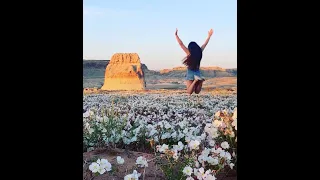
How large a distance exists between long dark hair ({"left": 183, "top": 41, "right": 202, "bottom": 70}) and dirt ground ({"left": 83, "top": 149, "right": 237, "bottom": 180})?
57cm

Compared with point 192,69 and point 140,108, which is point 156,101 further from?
point 192,69

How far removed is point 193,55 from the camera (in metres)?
2.28

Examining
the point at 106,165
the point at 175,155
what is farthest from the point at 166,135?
the point at 106,165

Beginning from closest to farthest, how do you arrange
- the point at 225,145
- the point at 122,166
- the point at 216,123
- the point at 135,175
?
the point at 135,175, the point at 122,166, the point at 225,145, the point at 216,123

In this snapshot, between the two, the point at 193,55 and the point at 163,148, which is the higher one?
the point at 193,55

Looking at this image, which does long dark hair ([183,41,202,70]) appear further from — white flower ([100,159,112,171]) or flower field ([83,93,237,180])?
white flower ([100,159,112,171])

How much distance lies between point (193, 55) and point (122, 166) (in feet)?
2.43

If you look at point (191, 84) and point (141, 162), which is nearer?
point (141, 162)

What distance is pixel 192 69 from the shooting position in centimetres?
232

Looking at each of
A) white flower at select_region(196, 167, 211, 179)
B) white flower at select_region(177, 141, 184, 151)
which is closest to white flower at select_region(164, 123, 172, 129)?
white flower at select_region(177, 141, 184, 151)

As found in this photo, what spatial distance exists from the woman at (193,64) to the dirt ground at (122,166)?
1.56 ft

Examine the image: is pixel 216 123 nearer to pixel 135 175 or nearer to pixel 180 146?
pixel 180 146
